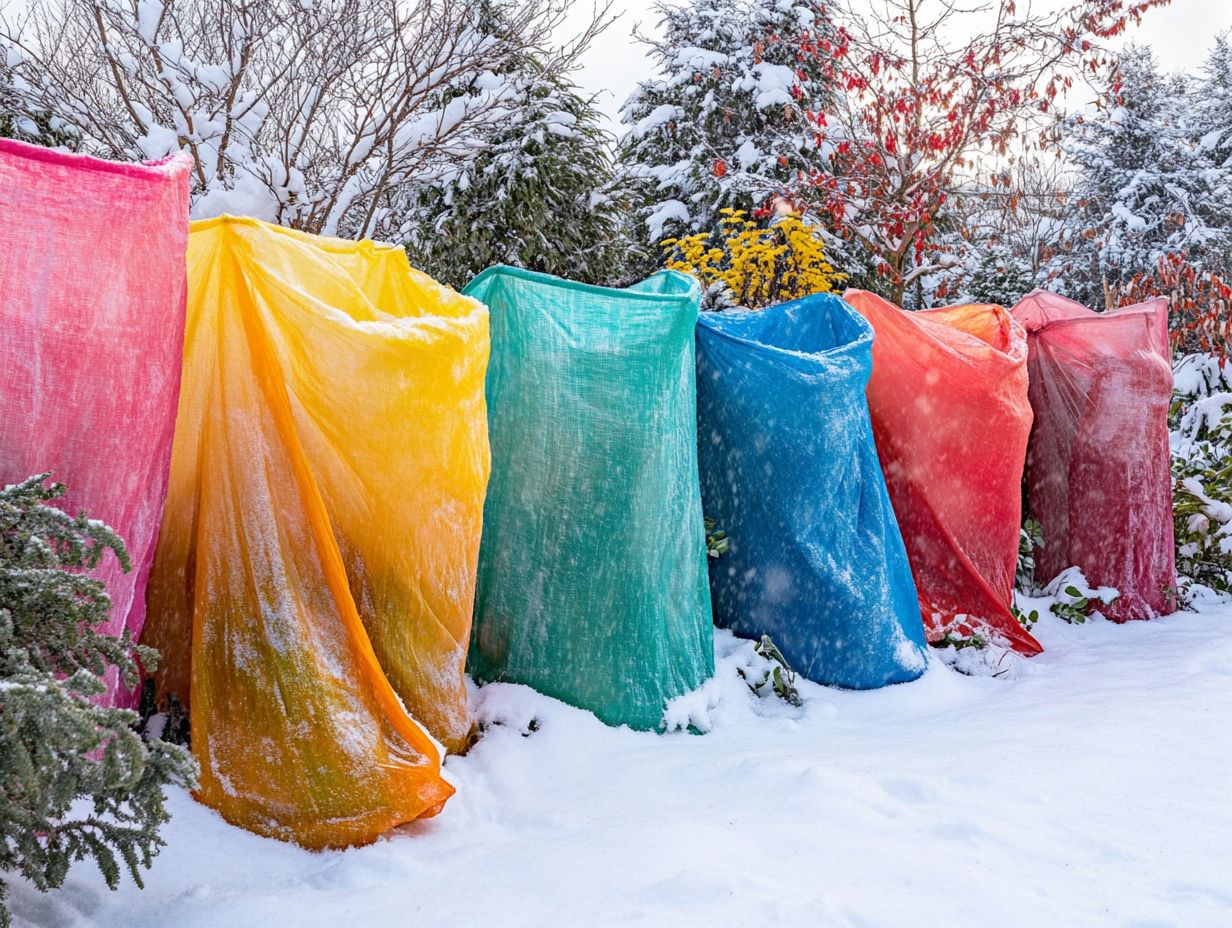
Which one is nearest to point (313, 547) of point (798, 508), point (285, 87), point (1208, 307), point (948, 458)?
point (798, 508)

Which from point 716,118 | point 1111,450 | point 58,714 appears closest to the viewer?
point 58,714

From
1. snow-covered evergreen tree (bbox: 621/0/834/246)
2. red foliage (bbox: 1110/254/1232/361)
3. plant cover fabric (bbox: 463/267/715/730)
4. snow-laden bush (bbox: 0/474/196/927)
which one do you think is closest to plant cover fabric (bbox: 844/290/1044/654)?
plant cover fabric (bbox: 463/267/715/730)

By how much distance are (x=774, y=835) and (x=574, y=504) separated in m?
0.98

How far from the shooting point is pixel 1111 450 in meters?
4.02

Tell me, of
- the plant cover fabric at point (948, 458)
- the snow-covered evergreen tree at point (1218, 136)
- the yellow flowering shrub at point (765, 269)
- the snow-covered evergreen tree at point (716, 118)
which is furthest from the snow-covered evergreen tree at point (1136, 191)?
the plant cover fabric at point (948, 458)

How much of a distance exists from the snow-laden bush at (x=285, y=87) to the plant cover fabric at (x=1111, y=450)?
415cm

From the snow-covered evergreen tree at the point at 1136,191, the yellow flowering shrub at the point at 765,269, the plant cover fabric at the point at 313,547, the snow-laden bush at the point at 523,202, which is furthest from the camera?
the snow-covered evergreen tree at the point at 1136,191

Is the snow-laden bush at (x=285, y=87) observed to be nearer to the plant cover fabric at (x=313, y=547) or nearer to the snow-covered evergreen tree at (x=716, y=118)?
the plant cover fabric at (x=313, y=547)

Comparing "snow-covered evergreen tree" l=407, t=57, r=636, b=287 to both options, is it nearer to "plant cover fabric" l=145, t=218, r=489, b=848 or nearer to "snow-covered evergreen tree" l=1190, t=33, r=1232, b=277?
"plant cover fabric" l=145, t=218, r=489, b=848

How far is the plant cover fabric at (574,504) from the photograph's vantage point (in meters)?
2.51

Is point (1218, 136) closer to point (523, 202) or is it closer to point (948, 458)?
point (523, 202)

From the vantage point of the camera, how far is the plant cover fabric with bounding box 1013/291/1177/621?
3994 mm

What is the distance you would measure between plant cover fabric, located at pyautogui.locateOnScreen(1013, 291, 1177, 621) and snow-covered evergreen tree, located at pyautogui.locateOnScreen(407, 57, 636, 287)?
6030mm

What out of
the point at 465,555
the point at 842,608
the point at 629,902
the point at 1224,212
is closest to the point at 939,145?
the point at 842,608
